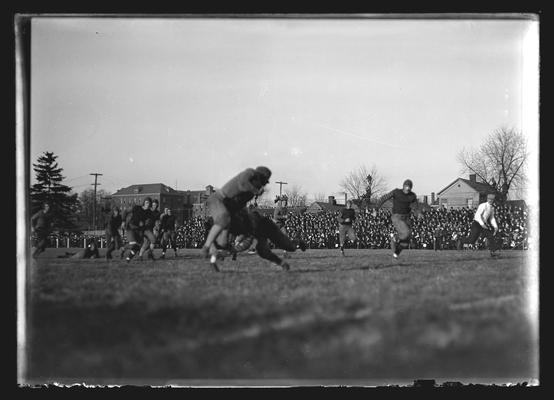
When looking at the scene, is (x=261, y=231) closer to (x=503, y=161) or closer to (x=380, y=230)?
(x=503, y=161)

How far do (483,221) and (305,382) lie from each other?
11586 mm

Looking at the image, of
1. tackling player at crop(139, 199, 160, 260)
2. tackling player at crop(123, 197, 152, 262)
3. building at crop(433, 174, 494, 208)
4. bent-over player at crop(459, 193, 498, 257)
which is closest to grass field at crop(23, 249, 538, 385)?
tackling player at crop(123, 197, 152, 262)

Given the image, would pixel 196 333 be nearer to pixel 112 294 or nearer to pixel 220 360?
pixel 220 360

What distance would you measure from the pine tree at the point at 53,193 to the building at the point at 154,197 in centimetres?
148

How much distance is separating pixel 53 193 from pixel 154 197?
6.33 m

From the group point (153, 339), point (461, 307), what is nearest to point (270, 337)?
point (153, 339)

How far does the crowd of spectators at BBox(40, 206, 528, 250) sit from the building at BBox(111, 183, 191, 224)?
1466mm

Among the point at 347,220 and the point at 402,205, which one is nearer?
the point at 402,205

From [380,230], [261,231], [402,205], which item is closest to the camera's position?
[261,231]

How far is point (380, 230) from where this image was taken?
25516 millimetres

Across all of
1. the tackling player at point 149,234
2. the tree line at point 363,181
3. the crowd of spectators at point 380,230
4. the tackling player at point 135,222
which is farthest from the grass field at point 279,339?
the crowd of spectators at point 380,230

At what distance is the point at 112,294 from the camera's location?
7445mm

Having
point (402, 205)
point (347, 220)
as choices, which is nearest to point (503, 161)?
point (402, 205)

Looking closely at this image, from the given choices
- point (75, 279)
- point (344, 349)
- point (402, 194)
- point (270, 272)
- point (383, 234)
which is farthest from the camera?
point (383, 234)
